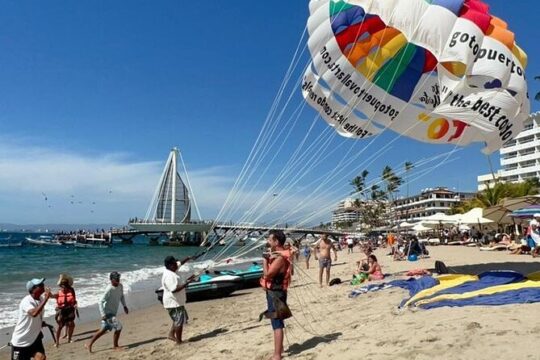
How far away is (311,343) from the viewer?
6.50 m

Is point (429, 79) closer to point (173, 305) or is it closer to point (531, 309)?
point (531, 309)

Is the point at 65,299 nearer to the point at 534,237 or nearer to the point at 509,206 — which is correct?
the point at 534,237

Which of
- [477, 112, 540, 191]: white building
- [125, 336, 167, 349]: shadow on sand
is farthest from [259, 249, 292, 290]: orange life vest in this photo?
[477, 112, 540, 191]: white building

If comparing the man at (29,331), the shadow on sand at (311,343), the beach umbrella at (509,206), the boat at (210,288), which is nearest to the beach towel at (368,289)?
the shadow on sand at (311,343)

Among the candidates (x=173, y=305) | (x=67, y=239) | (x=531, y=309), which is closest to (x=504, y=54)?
(x=531, y=309)

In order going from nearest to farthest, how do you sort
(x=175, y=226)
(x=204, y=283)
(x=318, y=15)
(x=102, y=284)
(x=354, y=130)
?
(x=318, y=15) < (x=354, y=130) < (x=204, y=283) < (x=102, y=284) < (x=175, y=226)

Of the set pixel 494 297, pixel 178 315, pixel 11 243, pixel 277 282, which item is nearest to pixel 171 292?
pixel 178 315

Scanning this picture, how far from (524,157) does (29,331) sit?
3397 inches

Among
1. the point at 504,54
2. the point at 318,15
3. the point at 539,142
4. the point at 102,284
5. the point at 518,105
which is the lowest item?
the point at 102,284

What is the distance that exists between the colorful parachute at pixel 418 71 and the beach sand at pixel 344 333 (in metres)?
3.73

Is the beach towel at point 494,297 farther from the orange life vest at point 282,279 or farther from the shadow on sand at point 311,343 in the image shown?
the orange life vest at point 282,279

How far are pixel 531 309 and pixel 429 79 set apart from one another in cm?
584

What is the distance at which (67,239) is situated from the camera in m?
95.5

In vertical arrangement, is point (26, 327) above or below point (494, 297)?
below
